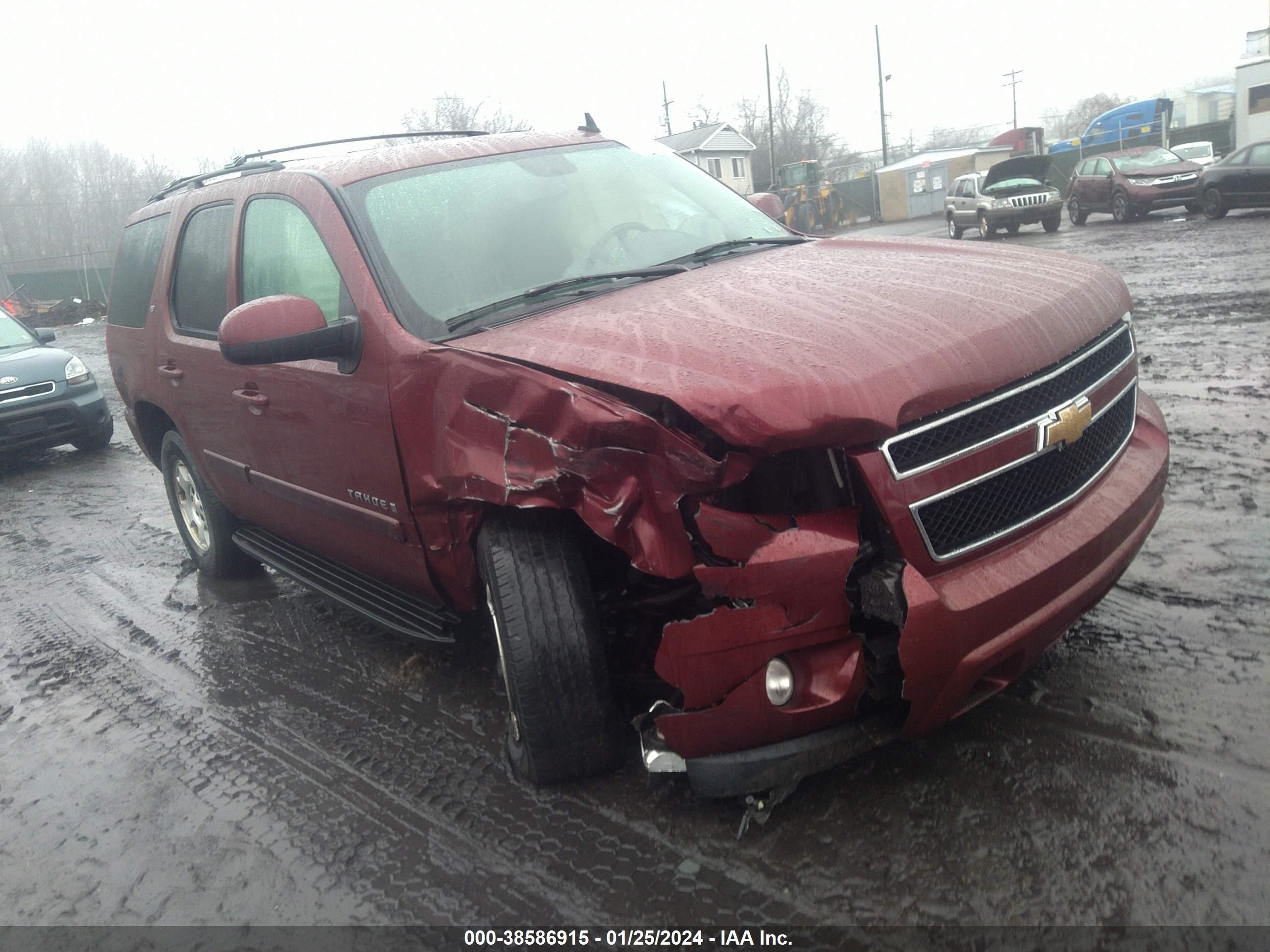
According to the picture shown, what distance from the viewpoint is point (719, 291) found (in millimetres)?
2900

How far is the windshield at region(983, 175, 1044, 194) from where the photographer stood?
843 inches

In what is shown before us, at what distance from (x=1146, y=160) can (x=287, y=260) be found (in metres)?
22.8

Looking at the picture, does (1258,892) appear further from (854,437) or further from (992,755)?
(854,437)

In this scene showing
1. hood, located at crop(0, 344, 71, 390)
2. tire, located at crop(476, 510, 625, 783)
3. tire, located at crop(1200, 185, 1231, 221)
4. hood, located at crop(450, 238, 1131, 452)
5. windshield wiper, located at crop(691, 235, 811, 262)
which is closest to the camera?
Result: hood, located at crop(450, 238, 1131, 452)

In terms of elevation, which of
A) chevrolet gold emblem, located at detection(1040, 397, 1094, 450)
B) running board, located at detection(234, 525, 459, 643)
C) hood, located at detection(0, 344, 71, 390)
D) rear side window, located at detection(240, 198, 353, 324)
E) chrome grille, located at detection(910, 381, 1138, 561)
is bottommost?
running board, located at detection(234, 525, 459, 643)

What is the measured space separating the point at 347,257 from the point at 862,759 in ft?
7.21

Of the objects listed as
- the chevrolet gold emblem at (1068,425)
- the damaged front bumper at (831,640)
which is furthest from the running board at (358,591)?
the chevrolet gold emblem at (1068,425)

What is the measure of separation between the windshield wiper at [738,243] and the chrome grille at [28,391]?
26.2 ft

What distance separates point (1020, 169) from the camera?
22906mm

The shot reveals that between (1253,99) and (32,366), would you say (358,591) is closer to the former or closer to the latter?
(32,366)

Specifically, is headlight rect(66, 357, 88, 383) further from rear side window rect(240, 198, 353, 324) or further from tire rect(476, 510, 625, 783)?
tire rect(476, 510, 625, 783)

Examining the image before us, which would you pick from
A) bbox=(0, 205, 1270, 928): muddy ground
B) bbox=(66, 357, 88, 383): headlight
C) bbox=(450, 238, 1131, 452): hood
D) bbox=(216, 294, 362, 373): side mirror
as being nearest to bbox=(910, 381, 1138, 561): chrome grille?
bbox=(450, 238, 1131, 452): hood

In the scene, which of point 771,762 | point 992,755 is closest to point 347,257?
point 771,762

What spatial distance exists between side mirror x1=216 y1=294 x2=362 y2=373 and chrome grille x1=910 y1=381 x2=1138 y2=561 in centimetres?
180
